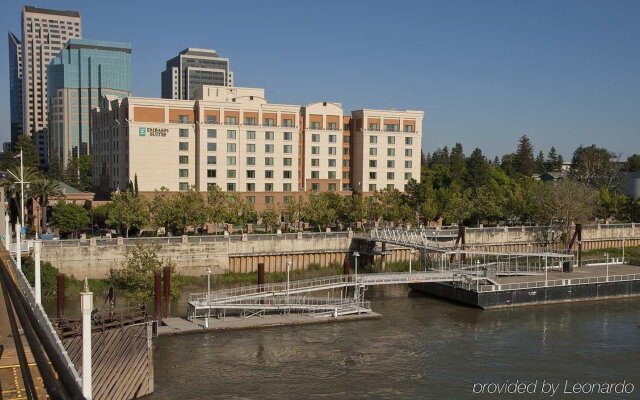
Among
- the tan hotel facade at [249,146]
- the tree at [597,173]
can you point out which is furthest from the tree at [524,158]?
the tan hotel facade at [249,146]

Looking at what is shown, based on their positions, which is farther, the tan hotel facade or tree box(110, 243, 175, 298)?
the tan hotel facade

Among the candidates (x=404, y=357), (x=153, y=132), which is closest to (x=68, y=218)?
(x=153, y=132)

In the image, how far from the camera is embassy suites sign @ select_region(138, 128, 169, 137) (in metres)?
85.7

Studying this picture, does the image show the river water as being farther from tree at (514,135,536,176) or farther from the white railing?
tree at (514,135,536,176)

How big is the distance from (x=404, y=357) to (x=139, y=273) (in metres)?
25.7

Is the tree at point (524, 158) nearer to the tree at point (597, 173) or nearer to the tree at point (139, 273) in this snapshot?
the tree at point (597, 173)

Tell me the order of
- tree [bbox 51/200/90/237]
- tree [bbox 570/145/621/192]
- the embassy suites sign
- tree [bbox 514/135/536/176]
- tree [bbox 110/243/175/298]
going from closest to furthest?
tree [bbox 110/243/175/298], tree [bbox 51/200/90/237], the embassy suites sign, tree [bbox 570/145/621/192], tree [bbox 514/135/536/176]

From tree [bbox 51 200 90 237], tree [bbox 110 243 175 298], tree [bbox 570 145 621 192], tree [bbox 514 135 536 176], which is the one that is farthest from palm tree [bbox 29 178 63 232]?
tree [bbox 514 135 536 176]

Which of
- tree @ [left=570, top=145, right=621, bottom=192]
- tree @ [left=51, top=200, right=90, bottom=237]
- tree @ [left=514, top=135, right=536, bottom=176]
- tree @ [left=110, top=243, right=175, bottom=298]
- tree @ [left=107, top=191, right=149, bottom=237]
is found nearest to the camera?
tree @ [left=110, top=243, right=175, bottom=298]

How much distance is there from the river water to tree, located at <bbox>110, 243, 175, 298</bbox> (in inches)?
509

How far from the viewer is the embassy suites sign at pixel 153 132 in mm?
85688

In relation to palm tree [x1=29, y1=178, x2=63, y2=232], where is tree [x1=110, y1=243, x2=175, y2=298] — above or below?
below

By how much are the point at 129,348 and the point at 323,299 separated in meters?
22.9

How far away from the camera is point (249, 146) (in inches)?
3632
